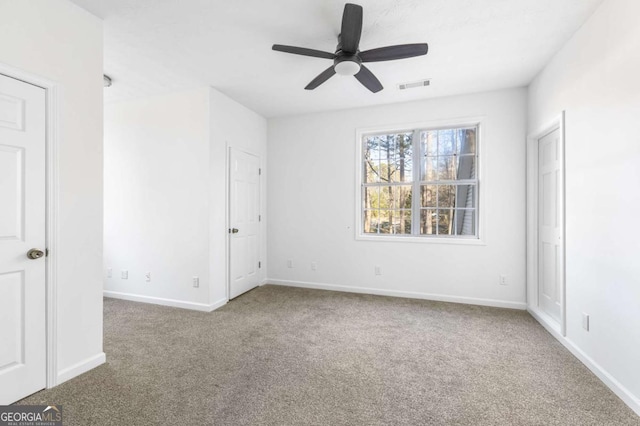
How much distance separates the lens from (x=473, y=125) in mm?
3838

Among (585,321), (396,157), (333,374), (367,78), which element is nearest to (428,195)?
(396,157)

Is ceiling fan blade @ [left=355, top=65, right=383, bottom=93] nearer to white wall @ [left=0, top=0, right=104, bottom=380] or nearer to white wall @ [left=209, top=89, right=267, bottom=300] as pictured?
white wall @ [left=209, top=89, right=267, bottom=300]

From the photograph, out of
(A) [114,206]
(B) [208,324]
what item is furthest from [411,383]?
(A) [114,206]

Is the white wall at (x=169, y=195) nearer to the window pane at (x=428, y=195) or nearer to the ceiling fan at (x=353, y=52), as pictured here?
the ceiling fan at (x=353, y=52)

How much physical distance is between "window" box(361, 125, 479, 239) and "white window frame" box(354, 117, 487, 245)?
0.04 metres

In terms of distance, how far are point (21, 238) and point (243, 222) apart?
248 cm

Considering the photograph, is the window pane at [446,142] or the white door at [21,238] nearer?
the white door at [21,238]

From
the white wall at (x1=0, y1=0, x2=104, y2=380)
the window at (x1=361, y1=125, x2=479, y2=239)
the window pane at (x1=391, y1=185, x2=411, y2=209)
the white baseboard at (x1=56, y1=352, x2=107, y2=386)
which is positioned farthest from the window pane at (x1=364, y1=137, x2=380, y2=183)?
the white baseboard at (x1=56, y1=352, x2=107, y2=386)

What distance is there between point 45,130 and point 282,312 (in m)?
2.70

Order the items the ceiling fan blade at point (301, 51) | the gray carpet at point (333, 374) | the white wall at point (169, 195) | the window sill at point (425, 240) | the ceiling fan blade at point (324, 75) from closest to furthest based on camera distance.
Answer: the gray carpet at point (333, 374) < the ceiling fan blade at point (301, 51) < the ceiling fan blade at point (324, 75) < the white wall at point (169, 195) < the window sill at point (425, 240)

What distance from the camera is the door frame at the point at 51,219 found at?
1.95 metres

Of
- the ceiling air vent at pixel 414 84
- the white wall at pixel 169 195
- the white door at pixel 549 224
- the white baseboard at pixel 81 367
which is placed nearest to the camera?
the white baseboard at pixel 81 367

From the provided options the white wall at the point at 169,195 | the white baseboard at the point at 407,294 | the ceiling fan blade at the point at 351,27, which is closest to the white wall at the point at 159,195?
the white wall at the point at 169,195

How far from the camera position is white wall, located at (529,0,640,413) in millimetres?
1828
